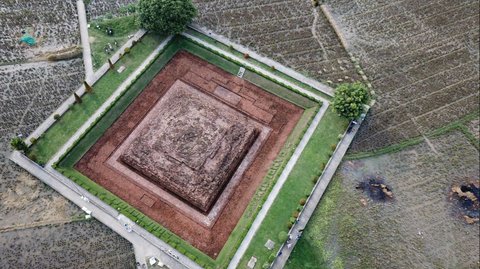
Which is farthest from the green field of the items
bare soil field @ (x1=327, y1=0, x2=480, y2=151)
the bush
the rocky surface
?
bare soil field @ (x1=327, y1=0, x2=480, y2=151)

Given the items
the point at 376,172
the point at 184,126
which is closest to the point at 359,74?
the point at 376,172

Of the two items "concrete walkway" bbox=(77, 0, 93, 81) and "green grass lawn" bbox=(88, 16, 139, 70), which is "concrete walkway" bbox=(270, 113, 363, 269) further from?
"green grass lawn" bbox=(88, 16, 139, 70)

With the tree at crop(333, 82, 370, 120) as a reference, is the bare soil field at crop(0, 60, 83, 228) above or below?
below

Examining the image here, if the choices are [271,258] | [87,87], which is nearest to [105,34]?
[87,87]

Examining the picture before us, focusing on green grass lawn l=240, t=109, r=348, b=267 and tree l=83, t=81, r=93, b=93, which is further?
tree l=83, t=81, r=93, b=93

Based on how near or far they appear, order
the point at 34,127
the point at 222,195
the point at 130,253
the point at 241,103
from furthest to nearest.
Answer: the point at 241,103 → the point at 34,127 → the point at 222,195 → the point at 130,253

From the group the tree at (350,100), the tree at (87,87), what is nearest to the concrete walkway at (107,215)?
the tree at (87,87)

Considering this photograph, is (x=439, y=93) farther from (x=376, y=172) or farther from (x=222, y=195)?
(x=222, y=195)

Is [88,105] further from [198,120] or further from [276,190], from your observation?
[276,190]
